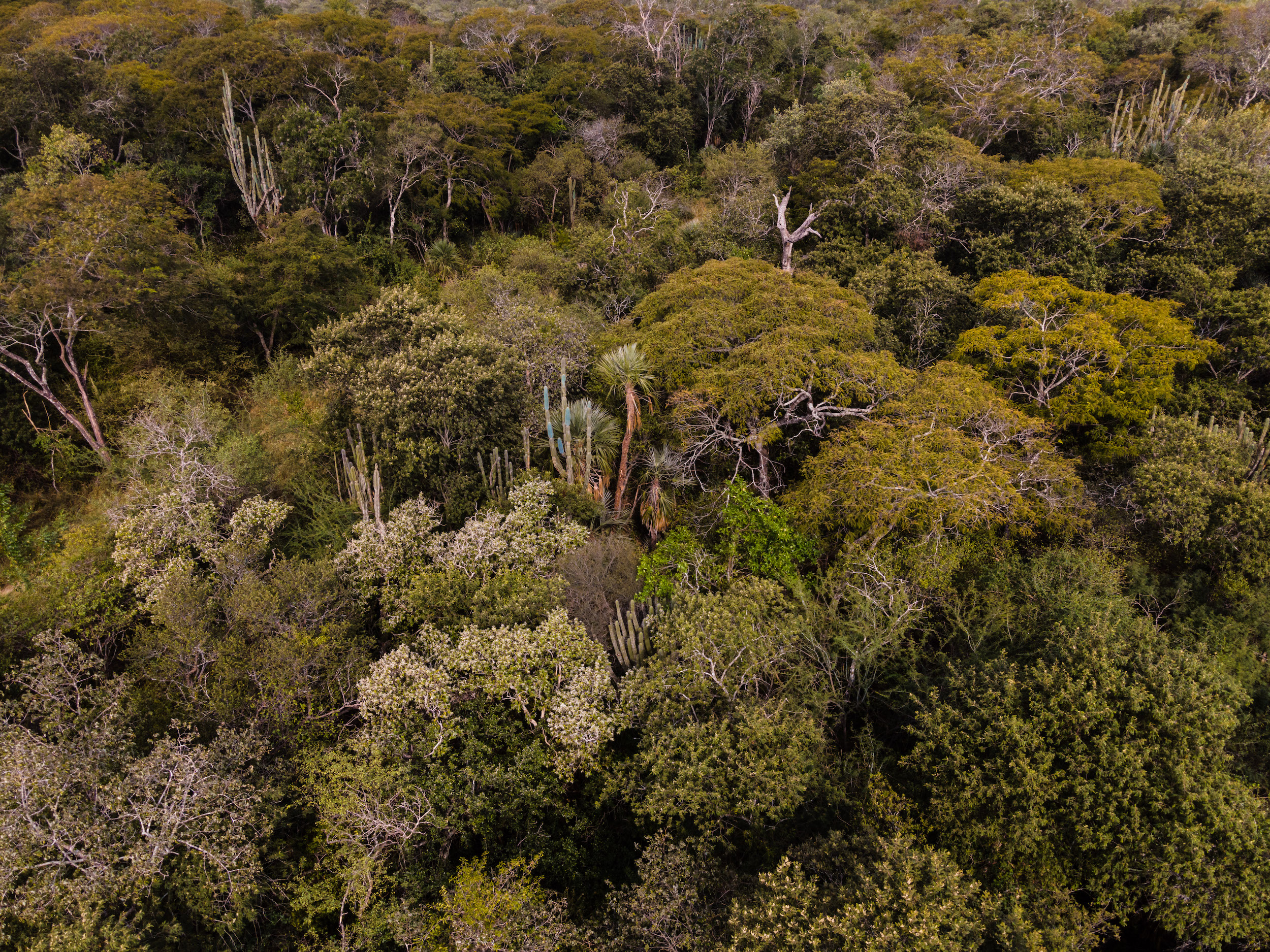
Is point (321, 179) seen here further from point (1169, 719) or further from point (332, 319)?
point (1169, 719)

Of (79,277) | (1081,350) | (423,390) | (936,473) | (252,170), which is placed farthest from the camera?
(252,170)

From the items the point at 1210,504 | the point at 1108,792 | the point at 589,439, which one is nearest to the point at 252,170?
the point at 589,439

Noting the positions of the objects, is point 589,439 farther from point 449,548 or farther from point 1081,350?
point 1081,350

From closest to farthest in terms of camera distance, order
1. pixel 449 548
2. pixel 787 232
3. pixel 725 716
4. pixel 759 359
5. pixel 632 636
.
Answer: pixel 725 716 < pixel 632 636 < pixel 449 548 < pixel 759 359 < pixel 787 232

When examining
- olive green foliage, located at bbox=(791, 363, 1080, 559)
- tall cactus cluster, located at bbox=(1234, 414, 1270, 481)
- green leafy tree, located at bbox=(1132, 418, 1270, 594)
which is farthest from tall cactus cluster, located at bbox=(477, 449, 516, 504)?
tall cactus cluster, located at bbox=(1234, 414, 1270, 481)

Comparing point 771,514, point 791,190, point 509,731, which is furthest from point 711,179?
point 509,731

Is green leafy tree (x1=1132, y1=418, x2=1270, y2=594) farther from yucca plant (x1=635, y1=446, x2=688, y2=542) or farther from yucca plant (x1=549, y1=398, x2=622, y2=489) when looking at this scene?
yucca plant (x1=549, y1=398, x2=622, y2=489)
